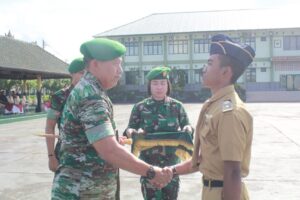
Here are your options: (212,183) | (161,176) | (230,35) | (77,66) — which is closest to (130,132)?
(77,66)

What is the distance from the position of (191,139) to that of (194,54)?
43676 millimetres

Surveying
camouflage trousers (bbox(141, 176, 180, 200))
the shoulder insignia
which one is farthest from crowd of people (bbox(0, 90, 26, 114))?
the shoulder insignia

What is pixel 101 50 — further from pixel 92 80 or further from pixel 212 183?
pixel 212 183

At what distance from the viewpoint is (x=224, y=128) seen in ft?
6.99

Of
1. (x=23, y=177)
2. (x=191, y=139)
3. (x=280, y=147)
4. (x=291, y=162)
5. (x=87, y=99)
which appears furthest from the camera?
(x=280, y=147)

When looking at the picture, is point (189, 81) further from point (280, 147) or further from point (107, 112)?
point (107, 112)

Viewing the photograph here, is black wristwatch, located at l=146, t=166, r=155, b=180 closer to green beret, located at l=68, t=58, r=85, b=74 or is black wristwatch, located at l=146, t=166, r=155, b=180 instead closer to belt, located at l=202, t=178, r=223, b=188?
belt, located at l=202, t=178, r=223, b=188

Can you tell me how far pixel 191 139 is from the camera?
148 inches

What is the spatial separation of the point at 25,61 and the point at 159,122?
73.0 ft

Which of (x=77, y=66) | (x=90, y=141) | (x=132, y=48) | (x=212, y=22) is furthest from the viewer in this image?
(x=132, y=48)

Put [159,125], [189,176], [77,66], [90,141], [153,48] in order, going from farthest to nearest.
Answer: [153,48], [189,176], [159,125], [77,66], [90,141]

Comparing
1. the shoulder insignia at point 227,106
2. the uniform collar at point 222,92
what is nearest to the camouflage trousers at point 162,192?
the uniform collar at point 222,92

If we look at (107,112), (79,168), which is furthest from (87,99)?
(79,168)

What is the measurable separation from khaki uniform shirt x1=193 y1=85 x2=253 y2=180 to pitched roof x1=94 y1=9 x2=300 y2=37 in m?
44.0
